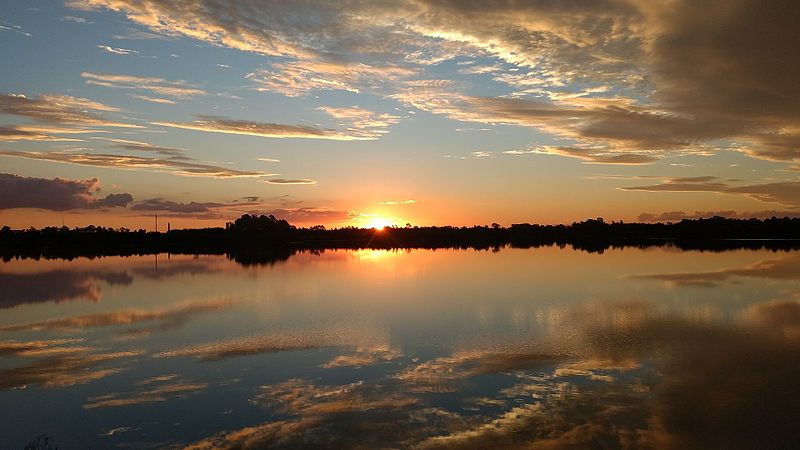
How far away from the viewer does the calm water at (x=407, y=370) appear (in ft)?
43.3

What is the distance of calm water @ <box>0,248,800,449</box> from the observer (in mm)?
13195

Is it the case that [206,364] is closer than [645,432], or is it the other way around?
[645,432]

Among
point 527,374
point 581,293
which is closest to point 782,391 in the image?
point 527,374

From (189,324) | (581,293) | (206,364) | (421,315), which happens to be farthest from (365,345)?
(581,293)

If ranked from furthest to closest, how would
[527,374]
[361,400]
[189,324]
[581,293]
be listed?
[581,293], [189,324], [527,374], [361,400]

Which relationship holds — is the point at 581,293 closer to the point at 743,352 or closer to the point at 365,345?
the point at 743,352

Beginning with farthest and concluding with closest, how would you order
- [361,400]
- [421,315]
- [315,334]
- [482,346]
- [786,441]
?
[421,315] < [315,334] < [482,346] < [361,400] < [786,441]

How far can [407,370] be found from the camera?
739 inches

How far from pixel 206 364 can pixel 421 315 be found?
1316cm

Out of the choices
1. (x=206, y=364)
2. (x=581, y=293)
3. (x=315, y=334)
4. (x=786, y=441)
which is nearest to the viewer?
(x=786, y=441)

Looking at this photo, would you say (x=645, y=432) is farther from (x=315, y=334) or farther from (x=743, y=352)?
(x=315, y=334)

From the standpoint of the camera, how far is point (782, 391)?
15.9m

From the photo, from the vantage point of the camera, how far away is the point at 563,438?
41.3 ft

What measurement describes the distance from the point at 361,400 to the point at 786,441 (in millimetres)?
9885
